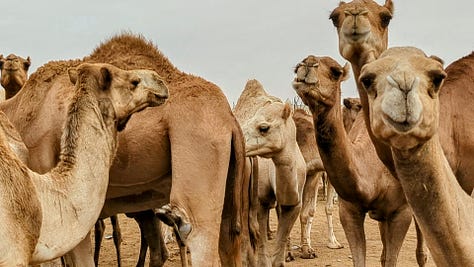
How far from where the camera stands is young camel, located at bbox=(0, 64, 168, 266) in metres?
4.01

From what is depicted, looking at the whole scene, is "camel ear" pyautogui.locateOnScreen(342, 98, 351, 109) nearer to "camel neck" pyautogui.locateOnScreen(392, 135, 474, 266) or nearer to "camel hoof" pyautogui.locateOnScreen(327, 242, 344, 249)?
"camel hoof" pyautogui.locateOnScreen(327, 242, 344, 249)

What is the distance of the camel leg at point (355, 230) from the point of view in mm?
6605

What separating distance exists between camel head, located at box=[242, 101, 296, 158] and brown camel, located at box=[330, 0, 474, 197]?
8.43 feet

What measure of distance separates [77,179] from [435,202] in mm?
2222

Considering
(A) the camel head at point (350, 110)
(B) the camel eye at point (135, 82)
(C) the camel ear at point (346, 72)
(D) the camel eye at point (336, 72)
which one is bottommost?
(B) the camel eye at point (135, 82)

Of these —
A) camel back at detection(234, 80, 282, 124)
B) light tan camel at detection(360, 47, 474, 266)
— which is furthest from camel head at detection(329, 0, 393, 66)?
camel back at detection(234, 80, 282, 124)

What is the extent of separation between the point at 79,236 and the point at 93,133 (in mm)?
706

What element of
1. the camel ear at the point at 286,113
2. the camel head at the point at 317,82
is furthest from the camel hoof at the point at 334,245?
the camel head at the point at 317,82

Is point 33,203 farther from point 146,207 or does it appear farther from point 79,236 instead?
point 146,207

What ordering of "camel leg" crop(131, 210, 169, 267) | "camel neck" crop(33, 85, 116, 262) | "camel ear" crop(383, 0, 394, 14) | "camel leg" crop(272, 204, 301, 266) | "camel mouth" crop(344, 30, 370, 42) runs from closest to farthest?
1. "camel neck" crop(33, 85, 116, 262)
2. "camel mouth" crop(344, 30, 370, 42)
3. "camel ear" crop(383, 0, 394, 14)
4. "camel leg" crop(131, 210, 169, 267)
5. "camel leg" crop(272, 204, 301, 266)

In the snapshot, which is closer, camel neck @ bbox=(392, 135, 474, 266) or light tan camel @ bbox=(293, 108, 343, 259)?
camel neck @ bbox=(392, 135, 474, 266)

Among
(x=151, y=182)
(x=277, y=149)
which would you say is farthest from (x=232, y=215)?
(x=277, y=149)

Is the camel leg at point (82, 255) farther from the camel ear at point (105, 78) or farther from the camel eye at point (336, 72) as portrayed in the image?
the camel eye at point (336, 72)

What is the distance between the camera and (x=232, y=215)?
5984 mm
